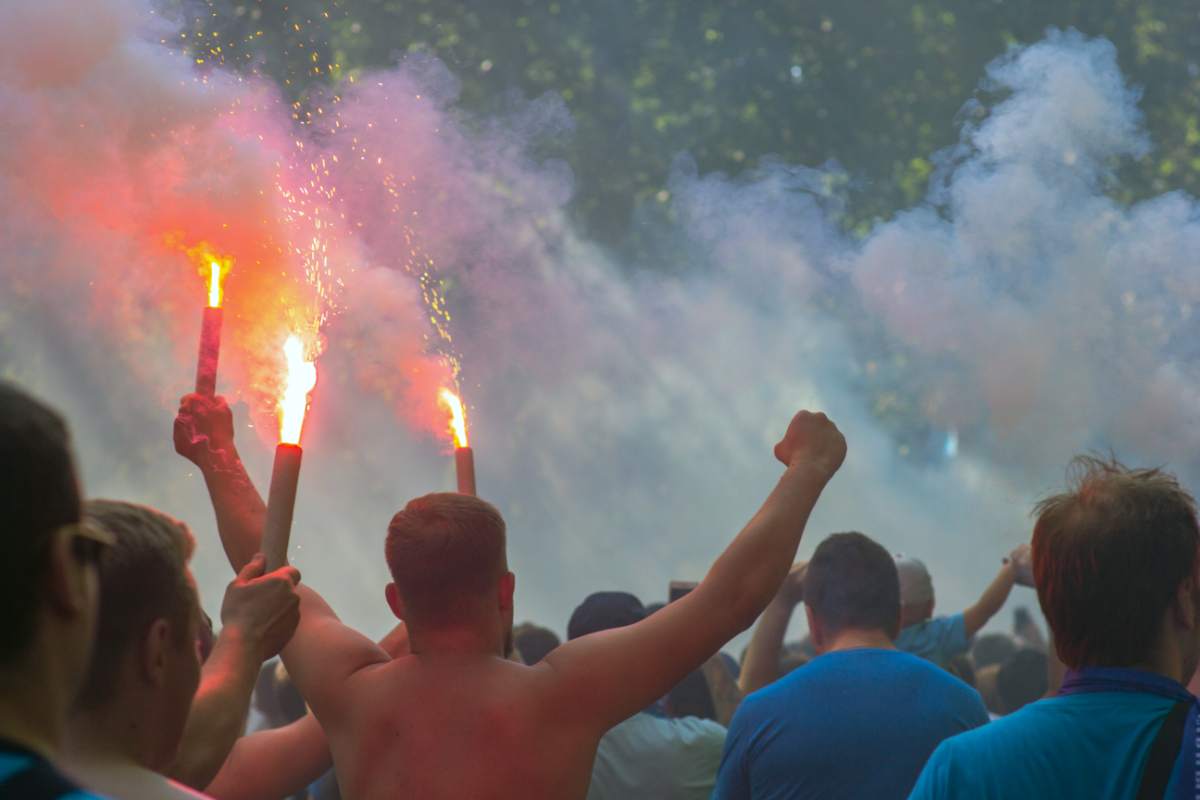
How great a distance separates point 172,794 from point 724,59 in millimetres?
17136

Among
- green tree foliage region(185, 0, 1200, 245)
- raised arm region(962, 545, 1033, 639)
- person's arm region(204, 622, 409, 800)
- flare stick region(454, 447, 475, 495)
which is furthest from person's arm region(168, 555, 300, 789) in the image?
green tree foliage region(185, 0, 1200, 245)

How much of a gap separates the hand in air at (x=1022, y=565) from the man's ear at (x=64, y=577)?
361cm

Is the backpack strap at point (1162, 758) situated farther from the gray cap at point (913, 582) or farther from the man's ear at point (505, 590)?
the gray cap at point (913, 582)

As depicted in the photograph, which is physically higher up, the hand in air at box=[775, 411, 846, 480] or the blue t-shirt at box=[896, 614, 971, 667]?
the blue t-shirt at box=[896, 614, 971, 667]

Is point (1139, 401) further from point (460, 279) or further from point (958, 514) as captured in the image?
point (958, 514)

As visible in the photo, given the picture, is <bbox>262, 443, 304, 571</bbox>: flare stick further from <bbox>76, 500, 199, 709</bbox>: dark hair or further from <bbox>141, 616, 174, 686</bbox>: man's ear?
<bbox>141, 616, 174, 686</bbox>: man's ear

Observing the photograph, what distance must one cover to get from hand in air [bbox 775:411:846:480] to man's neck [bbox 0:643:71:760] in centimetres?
175

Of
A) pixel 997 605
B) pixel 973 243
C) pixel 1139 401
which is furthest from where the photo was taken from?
pixel 973 243

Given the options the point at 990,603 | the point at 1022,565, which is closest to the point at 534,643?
the point at 990,603

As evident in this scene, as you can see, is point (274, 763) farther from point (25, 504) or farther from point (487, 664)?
point (25, 504)

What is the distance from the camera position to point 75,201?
16.6 feet

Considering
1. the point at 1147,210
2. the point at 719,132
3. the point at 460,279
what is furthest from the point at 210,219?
the point at 719,132

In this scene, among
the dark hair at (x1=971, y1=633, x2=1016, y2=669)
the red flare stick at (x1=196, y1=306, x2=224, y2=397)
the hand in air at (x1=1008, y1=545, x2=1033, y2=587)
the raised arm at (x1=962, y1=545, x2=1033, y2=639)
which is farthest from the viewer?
the dark hair at (x1=971, y1=633, x2=1016, y2=669)

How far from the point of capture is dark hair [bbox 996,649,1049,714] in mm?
Answer: 5219
